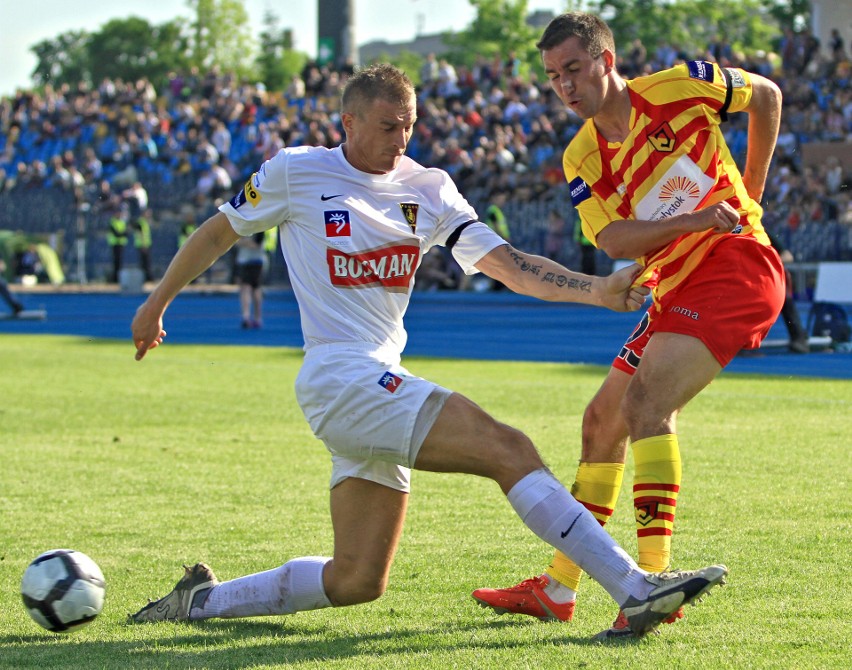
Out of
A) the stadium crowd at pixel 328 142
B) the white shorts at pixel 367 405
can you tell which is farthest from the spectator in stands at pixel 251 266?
the white shorts at pixel 367 405

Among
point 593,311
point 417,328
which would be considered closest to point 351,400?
point 417,328

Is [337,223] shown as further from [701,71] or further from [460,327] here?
[460,327]

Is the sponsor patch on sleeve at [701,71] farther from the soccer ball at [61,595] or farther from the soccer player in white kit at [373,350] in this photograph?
the soccer ball at [61,595]

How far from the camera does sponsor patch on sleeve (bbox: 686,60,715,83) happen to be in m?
4.95

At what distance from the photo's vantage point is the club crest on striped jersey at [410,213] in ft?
15.1

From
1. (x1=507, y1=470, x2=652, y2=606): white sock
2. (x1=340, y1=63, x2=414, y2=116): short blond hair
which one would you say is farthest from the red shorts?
(x1=340, y1=63, x2=414, y2=116): short blond hair

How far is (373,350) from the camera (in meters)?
4.46

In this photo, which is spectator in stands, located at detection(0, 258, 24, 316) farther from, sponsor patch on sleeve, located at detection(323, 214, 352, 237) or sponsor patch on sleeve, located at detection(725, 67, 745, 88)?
sponsor patch on sleeve, located at detection(725, 67, 745, 88)

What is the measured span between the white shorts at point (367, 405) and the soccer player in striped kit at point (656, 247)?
32.0 inches

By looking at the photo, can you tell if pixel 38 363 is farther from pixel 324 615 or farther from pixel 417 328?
pixel 324 615

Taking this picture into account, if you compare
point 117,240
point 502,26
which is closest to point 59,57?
point 502,26

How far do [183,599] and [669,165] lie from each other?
2.44m

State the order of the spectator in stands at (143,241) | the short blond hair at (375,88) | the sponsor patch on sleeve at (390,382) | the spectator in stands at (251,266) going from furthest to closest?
the spectator in stands at (143,241), the spectator in stands at (251,266), the short blond hair at (375,88), the sponsor patch on sleeve at (390,382)

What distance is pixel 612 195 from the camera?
5000mm
